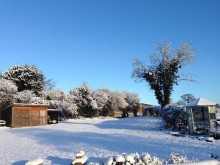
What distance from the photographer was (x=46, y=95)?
4938 cm

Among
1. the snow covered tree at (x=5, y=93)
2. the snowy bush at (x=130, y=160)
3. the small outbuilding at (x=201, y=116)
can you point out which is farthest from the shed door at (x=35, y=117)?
the snowy bush at (x=130, y=160)

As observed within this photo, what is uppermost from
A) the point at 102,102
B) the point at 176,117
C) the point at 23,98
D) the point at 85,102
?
the point at 23,98

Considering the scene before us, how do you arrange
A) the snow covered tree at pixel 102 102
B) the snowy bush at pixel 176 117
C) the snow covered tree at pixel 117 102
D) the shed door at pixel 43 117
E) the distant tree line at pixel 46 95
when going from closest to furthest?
the snowy bush at pixel 176 117 → the shed door at pixel 43 117 → the distant tree line at pixel 46 95 → the snow covered tree at pixel 102 102 → the snow covered tree at pixel 117 102

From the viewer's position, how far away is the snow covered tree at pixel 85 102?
5594 centimetres

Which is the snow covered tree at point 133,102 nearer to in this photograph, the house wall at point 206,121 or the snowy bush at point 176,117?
the snowy bush at point 176,117

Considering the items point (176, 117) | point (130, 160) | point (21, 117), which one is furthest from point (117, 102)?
point (130, 160)

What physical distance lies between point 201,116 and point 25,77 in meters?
35.2

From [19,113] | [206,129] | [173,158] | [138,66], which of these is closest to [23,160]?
[173,158]

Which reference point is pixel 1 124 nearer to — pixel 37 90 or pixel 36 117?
pixel 36 117

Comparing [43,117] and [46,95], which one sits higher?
[46,95]

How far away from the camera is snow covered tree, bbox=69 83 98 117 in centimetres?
5594

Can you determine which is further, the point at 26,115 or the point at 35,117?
the point at 35,117

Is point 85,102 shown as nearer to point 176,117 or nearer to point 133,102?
point 133,102

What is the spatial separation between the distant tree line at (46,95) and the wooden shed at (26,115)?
6.15 meters
